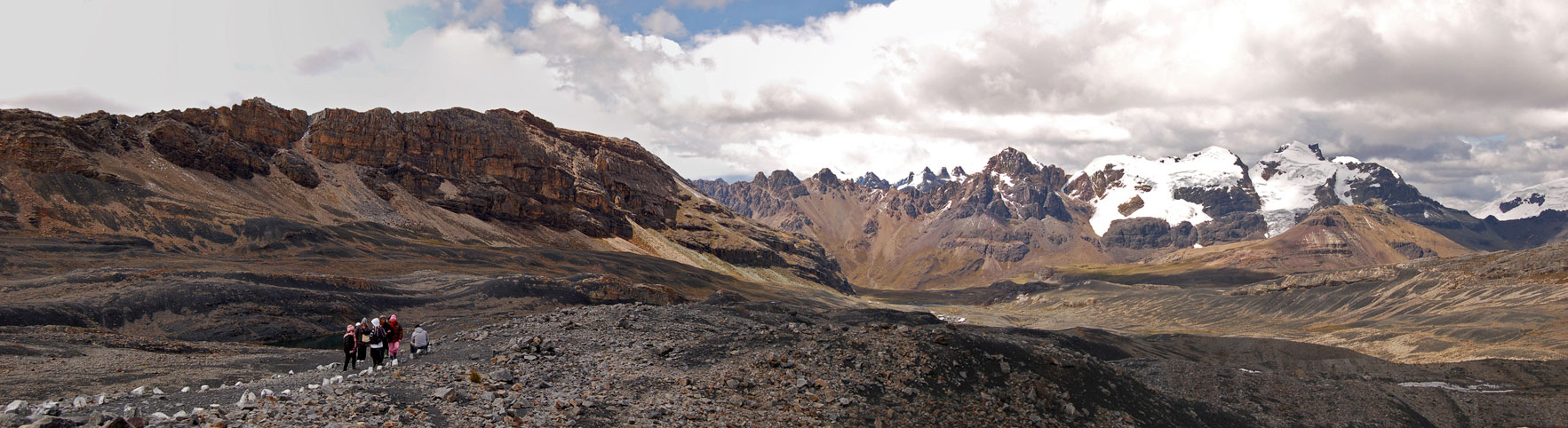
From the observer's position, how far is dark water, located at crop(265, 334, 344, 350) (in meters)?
56.6

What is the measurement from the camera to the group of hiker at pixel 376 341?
25.6m

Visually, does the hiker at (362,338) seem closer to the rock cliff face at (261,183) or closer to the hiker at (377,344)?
the hiker at (377,344)

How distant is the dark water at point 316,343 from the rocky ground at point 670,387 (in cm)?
1473

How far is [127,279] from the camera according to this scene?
64.1m

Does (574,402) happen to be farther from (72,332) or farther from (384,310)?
(384,310)

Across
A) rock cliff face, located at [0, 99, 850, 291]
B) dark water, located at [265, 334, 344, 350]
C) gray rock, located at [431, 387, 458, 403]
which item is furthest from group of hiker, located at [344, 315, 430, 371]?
rock cliff face, located at [0, 99, 850, 291]

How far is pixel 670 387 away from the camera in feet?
79.5

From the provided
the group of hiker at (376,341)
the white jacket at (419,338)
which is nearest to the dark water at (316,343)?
the white jacket at (419,338)

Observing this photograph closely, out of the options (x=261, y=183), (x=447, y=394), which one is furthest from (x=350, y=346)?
(x=261, y=183)

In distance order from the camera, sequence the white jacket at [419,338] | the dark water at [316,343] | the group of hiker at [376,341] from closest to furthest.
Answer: the group of hiker at [376,341], the white jacket at [419,338], the dark water at [316,343]

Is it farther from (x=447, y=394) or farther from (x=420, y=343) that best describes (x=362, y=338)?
(x=447, y=394)

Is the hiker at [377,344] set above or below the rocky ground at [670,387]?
above

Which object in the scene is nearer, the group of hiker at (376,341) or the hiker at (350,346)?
the hiker at (350,346)

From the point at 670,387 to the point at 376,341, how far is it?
34.0 feet
